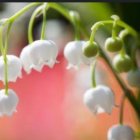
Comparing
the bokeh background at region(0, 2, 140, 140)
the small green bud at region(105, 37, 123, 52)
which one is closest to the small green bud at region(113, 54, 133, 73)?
the small green bud at region(105, 37, 123, 52)

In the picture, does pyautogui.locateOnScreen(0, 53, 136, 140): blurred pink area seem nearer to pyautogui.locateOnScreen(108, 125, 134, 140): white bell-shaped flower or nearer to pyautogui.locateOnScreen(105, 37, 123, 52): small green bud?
pyautogui.locateOnScreen(108, 125, 134, 140): white bell-shaped flower

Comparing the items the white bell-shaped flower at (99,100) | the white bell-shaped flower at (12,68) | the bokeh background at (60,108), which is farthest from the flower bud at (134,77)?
the bokeh background at (60,108)

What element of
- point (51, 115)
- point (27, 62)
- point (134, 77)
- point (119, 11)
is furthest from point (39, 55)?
point (51, 115)

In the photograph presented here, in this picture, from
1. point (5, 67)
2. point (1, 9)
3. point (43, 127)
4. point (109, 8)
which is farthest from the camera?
point (1, 9)

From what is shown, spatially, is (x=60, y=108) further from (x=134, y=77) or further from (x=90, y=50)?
(x=90, y=50)

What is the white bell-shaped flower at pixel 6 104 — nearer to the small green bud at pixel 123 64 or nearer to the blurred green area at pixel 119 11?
the small green bud at pixel 123 64

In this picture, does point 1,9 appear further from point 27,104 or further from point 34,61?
point 34,61

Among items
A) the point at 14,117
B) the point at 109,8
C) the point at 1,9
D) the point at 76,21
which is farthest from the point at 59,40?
the point at 76,21
